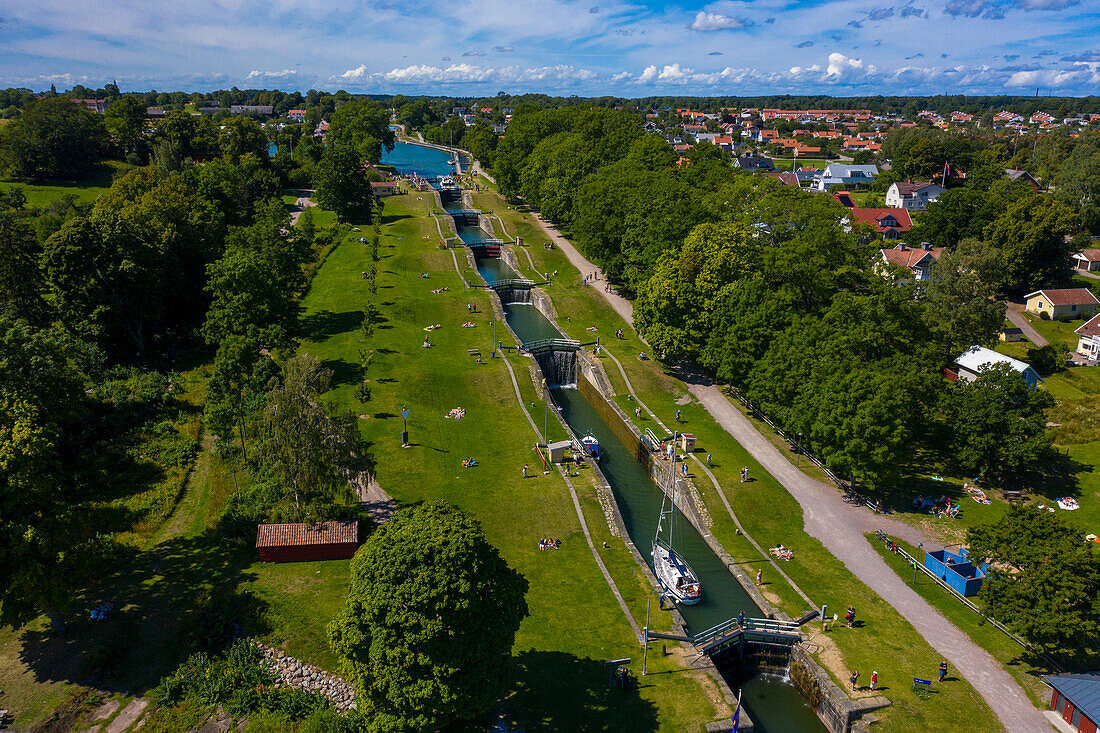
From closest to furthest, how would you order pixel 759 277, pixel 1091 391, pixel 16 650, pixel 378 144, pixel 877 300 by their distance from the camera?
pixel 16 650, pixel 877 300, pixel 759 277, pixel 1091 391, pixel 378 144

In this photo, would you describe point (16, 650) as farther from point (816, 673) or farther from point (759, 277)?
point (759, 277)

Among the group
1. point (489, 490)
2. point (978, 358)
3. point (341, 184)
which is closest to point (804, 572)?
point (489, 490)

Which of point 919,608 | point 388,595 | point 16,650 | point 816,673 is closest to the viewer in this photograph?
point 388,595

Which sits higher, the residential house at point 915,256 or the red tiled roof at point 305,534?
the residential house at point 915,256

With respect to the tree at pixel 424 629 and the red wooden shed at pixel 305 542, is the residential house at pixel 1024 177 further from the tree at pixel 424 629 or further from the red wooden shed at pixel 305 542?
the tree at pixel 424 629

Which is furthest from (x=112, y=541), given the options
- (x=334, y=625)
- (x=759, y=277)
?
(x=759, y=277)

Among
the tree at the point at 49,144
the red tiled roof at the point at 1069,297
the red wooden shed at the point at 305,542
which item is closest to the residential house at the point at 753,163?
the red tiled roof at the point at 1069,297
